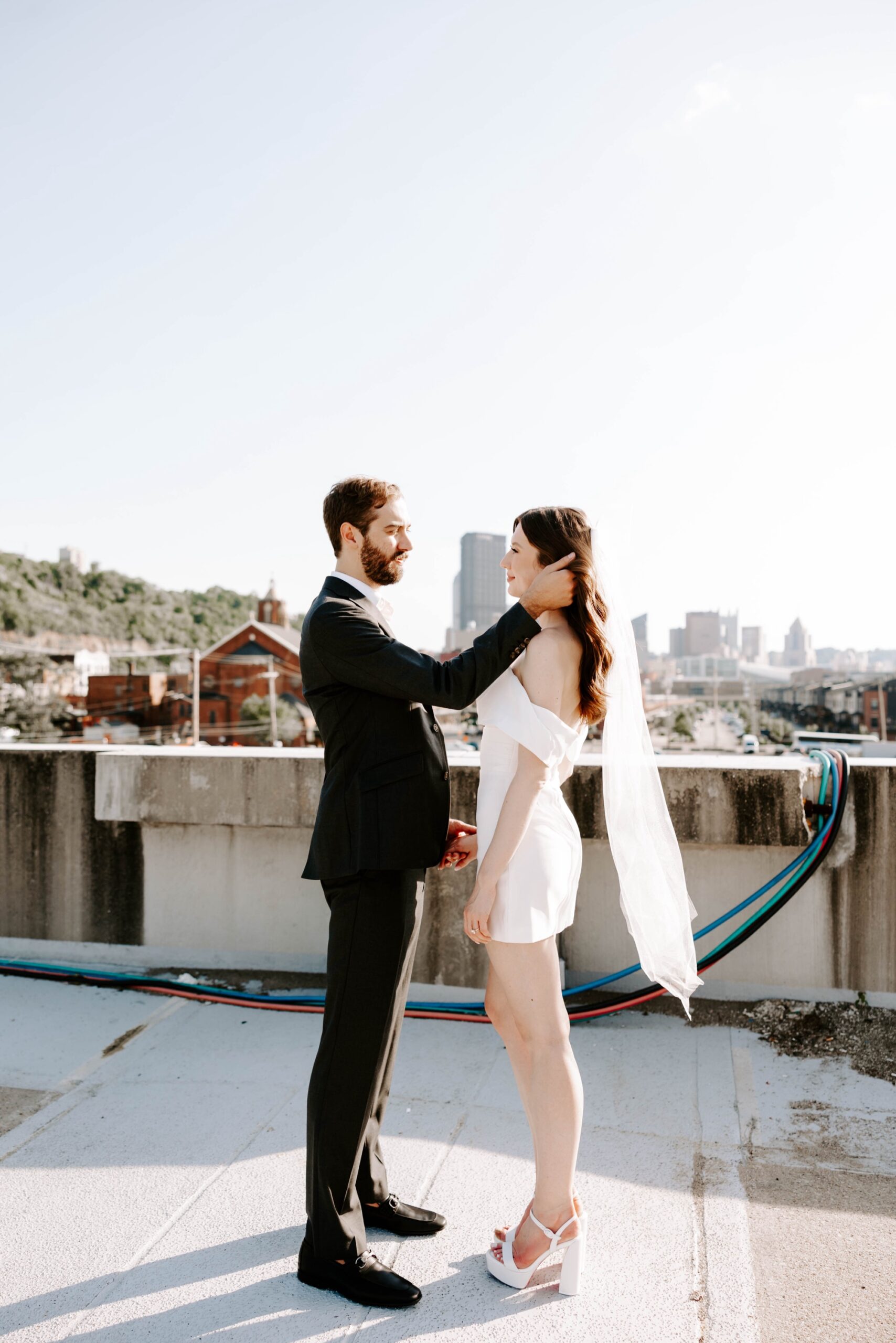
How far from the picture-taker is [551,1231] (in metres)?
2.20

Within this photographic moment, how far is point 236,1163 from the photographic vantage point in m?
2.70

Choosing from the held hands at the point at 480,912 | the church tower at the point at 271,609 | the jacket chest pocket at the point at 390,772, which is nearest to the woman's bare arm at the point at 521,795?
the held hands at the point at 480,912

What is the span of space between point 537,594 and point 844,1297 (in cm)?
180

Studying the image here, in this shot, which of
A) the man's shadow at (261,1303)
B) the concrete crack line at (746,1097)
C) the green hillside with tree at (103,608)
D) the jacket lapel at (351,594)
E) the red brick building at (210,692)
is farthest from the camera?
the green hillside with tree at (103,608)

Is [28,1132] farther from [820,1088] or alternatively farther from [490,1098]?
[820,1088]

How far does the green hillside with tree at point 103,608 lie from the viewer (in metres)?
108

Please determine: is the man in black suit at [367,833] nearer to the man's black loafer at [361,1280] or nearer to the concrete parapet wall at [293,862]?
the man's black loafer at [361,1280]

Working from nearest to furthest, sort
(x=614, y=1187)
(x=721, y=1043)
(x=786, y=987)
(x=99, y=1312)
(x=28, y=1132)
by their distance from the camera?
(x=99, y=1312) < (x=614, y=1187) < (x=28, y=1132) < (x=721, y=1043) < (x=786, y=987)

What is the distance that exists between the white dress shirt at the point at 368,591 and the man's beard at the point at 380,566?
3 cm

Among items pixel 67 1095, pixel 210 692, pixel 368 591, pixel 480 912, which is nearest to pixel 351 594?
pixel 368 591

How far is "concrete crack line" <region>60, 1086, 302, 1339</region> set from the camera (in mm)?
2057

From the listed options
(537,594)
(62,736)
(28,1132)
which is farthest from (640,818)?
(62,736)

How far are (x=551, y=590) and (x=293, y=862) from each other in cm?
255

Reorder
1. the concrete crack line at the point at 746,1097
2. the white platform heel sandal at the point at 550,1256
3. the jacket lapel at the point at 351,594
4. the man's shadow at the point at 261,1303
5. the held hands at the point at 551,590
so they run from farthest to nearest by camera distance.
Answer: the concrete crack line at the point at 746,1097, the jacket lapel at the point at 351,594, the held hands at the point at 551,590, the white platform heel sandal at the point at 550,1256, the man's shadow at the point at 261,1303
